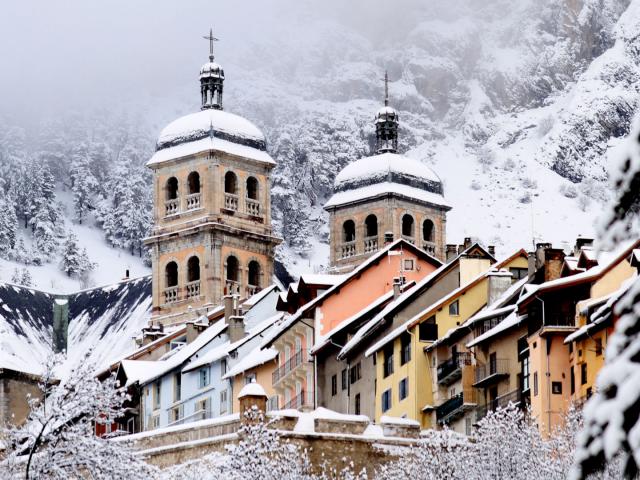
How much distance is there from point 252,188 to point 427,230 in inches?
450

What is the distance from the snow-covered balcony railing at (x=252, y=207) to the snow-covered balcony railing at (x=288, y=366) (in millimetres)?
50961

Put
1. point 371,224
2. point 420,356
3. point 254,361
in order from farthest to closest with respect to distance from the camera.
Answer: point 371,224 < point 254,361 < point 420,356

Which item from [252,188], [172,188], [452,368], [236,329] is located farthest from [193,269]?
[452,368]

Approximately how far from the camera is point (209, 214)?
12631cm

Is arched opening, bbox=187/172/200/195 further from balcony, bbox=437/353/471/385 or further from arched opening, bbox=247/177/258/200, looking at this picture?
balcony, bbox=437/353/471/385

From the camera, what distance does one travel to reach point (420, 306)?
6850 cm

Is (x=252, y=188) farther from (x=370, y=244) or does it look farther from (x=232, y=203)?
(x=370, y=244)

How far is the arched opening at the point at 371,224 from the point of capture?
429 feet

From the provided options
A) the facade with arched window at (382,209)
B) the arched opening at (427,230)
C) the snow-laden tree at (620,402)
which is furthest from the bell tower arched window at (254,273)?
the snow-laden tree at (620,402)

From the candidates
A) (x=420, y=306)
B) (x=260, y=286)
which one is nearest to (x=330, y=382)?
(x=420, y=306)

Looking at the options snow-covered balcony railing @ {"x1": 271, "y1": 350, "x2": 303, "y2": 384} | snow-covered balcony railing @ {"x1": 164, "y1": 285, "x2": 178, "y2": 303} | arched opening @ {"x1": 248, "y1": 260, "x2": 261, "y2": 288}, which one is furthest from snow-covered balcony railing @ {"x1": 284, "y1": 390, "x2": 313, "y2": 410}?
arched opening @ {"x1": 248, "y1": 260, "x2": 261, "y2": 288}

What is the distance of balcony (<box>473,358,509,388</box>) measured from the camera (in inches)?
2347

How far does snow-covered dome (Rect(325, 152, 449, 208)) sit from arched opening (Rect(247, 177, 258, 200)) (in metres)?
5.16

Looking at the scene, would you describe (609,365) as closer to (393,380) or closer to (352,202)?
(393,380)
